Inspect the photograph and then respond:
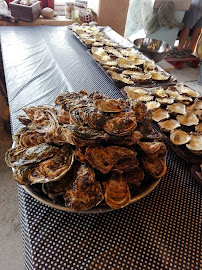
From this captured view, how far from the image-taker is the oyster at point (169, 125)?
3.92ft

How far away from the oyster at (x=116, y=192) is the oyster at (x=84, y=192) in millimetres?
33

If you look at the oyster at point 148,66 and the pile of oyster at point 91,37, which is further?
the pile of oyster at point 91,37

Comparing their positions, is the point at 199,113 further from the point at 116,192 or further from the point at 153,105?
the point at 116,192

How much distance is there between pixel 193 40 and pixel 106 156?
4870 mm

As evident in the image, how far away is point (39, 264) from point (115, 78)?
1.37 meters

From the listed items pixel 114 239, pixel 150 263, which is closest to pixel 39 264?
pixel 114 239

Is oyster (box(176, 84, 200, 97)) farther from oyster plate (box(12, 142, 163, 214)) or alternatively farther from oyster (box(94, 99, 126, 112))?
oyster plate (box(12, 142, 163, 214))

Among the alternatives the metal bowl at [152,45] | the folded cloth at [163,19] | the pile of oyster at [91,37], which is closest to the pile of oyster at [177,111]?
the pile of oyster at [91,37]

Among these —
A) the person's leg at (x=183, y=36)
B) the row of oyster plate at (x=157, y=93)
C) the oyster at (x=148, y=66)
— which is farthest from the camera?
the person's leg at (x=183, y=36)

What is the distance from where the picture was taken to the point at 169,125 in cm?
124

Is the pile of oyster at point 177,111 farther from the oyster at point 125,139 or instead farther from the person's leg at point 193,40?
the person's leg at point 193,40

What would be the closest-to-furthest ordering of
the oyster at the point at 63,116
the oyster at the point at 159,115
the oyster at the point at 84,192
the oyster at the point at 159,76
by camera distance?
the oyster at the point at 84,192, the oyster at the point at 63,116, the oyster at the point at 159,115, the oyster at the point at 159,76

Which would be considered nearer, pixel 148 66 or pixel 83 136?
pixel 83 136

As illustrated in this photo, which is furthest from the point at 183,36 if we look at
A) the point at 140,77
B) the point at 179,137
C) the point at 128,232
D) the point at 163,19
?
the point at 128,232
